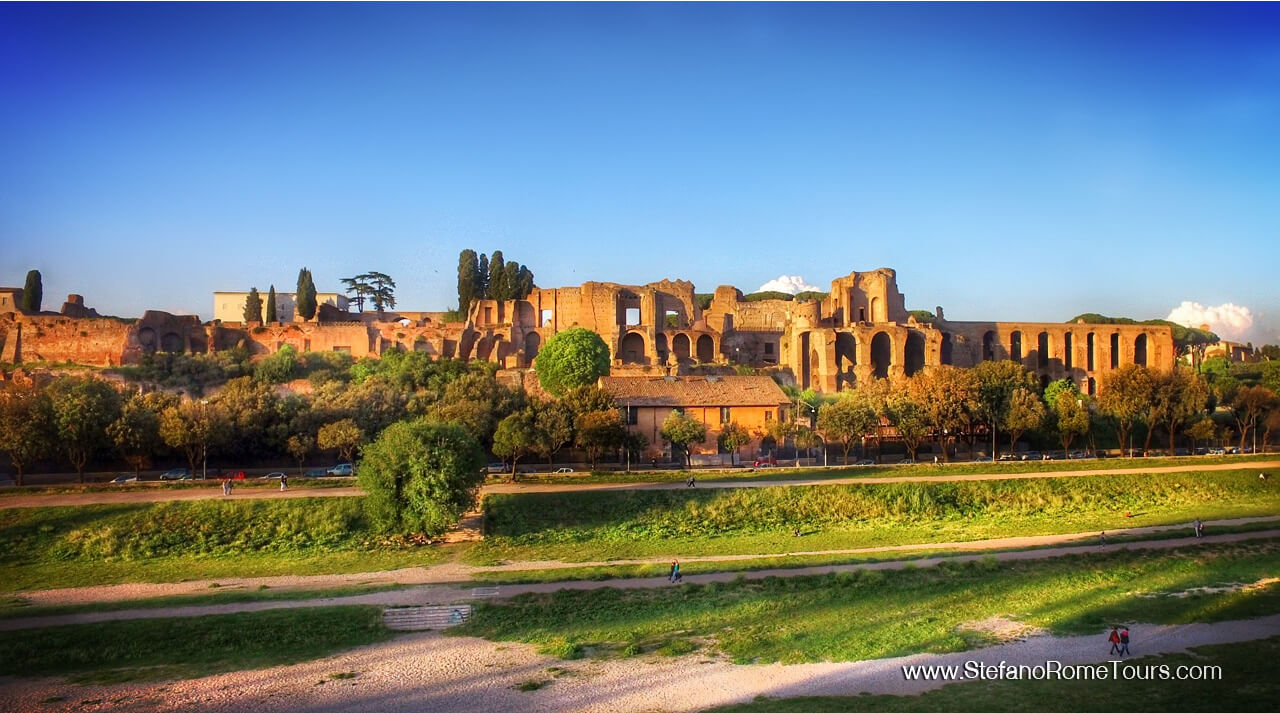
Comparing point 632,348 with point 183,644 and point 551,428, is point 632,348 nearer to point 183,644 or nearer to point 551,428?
point 551,428

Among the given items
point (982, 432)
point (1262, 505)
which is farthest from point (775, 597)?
point (982, 432)


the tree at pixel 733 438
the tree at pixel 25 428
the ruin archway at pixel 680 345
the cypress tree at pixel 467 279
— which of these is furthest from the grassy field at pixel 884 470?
the cypress tree at pixel 467 279

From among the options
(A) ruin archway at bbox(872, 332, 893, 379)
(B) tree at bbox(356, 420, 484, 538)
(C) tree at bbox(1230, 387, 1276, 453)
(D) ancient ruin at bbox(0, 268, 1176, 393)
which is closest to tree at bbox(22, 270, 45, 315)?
(D) ancient ruin at bbox(0, 268, 1176, 393)

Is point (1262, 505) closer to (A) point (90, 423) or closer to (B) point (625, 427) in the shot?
(B) point (625, 427)

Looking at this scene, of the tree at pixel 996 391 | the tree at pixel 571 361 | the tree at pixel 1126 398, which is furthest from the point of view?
the tree at pixel 571 361

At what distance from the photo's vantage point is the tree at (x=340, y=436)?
34.7m

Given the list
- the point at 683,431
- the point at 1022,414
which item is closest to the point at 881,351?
the point at 1022,414

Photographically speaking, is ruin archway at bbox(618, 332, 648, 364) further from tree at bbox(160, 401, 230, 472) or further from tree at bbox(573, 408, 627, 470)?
tree at bbox(160, 401, 230, 472)

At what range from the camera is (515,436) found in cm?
3391

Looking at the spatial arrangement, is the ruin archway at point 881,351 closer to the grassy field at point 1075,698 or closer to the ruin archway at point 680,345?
the ruin archway at point 680,345

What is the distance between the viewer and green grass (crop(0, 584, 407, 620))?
19.8 metres

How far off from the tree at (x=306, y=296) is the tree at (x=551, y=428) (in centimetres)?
2850

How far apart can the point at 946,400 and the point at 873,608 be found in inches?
849

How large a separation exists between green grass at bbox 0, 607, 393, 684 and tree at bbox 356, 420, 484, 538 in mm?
7057
